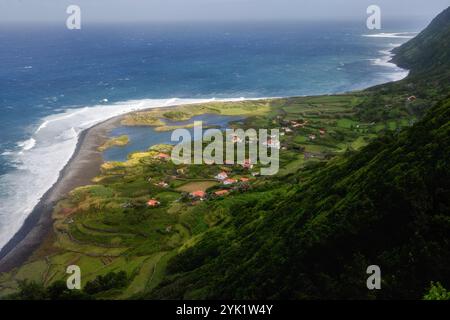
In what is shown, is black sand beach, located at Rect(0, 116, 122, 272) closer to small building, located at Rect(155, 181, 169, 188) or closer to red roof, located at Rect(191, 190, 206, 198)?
small building, located at Rect(155, 181, 169, 188)

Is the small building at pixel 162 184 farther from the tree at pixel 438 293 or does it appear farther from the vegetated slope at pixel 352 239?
the tree at pixel 438 293

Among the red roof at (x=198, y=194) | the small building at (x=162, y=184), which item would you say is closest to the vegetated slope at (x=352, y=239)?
the red roof at (x=198, y=194)

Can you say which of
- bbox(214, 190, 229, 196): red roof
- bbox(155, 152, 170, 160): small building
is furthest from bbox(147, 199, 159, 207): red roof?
bbox(155, 152, 170, 160): small building

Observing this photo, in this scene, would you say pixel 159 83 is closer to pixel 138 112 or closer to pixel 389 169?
pixel 138 112

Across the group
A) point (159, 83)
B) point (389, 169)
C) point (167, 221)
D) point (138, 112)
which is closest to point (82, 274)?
point (167, 221)

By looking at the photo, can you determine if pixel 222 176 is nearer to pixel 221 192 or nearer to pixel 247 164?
pixel 247 164

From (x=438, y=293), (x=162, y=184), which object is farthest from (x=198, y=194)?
(x=438, y=293)
